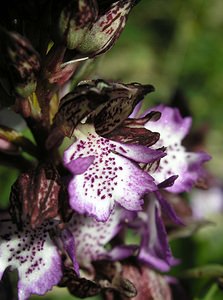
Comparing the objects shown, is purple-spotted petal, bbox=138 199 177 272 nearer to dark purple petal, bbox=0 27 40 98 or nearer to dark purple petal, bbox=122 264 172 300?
dark purple petal, bbox=122 264 172 300

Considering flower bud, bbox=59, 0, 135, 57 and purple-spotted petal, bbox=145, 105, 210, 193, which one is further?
purple-spotted petal, bbox=145, 105, 210, 193

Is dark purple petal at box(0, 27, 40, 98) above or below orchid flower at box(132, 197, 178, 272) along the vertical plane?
above

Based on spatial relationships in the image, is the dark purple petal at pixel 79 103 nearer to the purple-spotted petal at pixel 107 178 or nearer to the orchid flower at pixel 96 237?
the purple-spotted petal at pixel 107 178

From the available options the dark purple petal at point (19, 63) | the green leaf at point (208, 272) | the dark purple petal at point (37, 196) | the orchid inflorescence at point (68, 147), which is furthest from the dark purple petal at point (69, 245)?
the green leaf at point (208, 272)

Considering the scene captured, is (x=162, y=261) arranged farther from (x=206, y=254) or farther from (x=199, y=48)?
(x=199, y=48)

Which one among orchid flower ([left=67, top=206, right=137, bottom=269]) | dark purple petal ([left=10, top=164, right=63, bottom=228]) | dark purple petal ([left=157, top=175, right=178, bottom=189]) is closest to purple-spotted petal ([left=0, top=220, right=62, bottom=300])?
dark purple petal ([left=10, top=164, right=63, bottom=228])

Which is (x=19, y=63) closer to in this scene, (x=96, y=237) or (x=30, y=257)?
(x=30, y=257)
